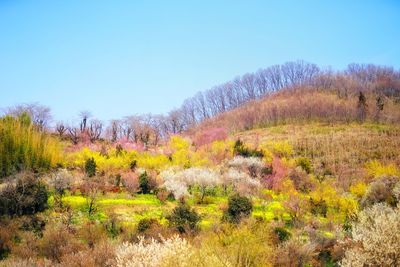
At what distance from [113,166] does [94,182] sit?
8.78m

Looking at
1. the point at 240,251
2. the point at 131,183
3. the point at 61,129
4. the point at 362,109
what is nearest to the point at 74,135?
the point at 61,129

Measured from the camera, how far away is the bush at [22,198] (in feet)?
67.9

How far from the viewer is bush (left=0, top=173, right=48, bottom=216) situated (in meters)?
20.7

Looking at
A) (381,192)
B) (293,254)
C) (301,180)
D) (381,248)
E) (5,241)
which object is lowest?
(293,254)

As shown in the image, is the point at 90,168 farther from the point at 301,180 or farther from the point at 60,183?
the point at 301,180

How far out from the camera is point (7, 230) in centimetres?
1761

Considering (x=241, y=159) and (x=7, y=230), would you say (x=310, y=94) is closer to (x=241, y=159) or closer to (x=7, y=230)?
(x=241, y=159)

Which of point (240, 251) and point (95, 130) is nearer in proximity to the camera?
→ point (240, 251)

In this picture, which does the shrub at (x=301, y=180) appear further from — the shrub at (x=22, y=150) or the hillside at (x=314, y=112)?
the hillside at (x=314, y=112)

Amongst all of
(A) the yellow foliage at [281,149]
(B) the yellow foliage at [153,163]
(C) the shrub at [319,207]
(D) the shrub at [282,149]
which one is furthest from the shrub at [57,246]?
(D) the shrub at [282,149]

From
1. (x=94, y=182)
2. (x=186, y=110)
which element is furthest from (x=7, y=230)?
(x=186, y=110)

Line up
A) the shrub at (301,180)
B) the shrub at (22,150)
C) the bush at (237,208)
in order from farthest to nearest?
the shrub at (301,180), the shrub at (22,150), the bush at (237,208)

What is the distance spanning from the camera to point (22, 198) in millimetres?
21016

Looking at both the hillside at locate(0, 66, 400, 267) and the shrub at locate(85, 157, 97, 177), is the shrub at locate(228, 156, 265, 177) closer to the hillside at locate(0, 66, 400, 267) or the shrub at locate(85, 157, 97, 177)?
the hillside at locate(0, 66, 400, 267)
